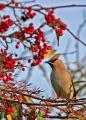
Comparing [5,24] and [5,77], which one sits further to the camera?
[5,77]

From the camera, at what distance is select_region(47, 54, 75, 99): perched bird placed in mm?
5980

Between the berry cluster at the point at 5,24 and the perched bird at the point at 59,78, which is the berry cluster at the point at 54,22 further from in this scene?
the perched bird at the point at 59,78

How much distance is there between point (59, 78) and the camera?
6109 millimetres

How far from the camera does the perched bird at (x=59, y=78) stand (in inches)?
235

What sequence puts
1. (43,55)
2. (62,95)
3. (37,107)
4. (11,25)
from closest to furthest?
(11,25)
(43,55)
(37,107)
(62,95)

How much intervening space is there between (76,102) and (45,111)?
235mm

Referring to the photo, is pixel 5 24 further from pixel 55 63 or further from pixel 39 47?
pixel 55 63

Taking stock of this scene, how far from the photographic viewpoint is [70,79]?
6.17 meters

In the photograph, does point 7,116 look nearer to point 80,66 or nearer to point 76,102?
point 76,102

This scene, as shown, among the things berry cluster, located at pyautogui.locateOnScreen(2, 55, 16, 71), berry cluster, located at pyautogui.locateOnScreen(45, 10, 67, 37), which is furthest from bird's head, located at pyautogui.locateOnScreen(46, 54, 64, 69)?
berry cluster, located at pyautogui.locateOnScreen(45, 10, 67, 37)

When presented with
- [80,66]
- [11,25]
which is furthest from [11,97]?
[80,66]

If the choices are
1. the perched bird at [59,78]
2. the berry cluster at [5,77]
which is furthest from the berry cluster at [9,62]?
the perched bird at [59,78]

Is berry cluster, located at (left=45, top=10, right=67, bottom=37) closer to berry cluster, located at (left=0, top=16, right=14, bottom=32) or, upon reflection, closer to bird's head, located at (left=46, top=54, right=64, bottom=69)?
berry cluster, located at (left=0, top=16, right=14, bottom=32)

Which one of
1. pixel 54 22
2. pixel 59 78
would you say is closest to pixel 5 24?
pixel 54 22
